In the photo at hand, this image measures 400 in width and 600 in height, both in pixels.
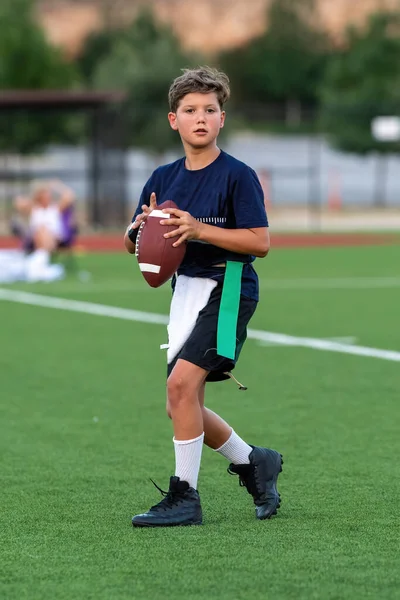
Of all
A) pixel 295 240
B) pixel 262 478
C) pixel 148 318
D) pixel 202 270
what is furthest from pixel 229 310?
pixel 295 240

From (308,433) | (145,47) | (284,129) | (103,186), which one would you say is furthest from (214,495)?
(284,129)

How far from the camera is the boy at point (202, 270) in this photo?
5398 mm

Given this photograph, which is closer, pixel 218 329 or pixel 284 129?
pixel 218 329

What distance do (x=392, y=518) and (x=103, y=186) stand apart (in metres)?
27.4

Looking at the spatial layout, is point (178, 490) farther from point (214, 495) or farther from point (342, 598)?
point (342, 598)

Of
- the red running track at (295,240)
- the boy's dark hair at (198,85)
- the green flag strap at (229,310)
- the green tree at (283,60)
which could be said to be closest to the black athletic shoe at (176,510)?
the green flag strap at (229,310)

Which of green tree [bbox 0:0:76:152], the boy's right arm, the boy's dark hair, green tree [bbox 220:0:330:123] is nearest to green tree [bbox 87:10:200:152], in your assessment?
green tree [bbox 0:0:76:152]

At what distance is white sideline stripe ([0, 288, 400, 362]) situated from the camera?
11211 millimetres

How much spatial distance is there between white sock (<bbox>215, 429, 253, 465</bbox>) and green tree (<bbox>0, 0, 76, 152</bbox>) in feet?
136

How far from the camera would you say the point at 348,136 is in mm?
49281

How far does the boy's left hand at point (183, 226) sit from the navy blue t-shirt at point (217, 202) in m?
0.19

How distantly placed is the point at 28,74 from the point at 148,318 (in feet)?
135

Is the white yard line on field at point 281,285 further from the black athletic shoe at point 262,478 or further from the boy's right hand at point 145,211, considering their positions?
the boy's right hand at point 145,211

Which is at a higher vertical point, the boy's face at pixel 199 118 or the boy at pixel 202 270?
the boy's face at pixel 199 118
